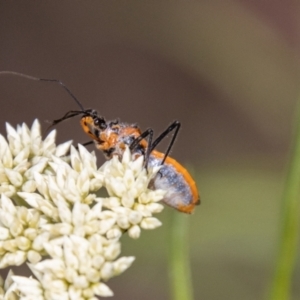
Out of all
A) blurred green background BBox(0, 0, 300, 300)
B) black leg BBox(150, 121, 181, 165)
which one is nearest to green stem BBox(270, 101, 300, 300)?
black leg BBox(150, 121, 181, 165)

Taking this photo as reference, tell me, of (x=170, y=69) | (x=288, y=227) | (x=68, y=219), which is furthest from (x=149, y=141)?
(x=170, y=69)

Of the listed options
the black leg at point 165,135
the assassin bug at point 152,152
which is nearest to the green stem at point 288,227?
the assassin bug at point 152,152

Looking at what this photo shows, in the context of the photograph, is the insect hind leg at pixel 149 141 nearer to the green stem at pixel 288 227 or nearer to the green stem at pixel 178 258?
the green stem at pixel 178 258

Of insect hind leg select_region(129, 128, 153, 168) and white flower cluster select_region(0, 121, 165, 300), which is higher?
insect hind leg select_region(129, 128, 153, 168)

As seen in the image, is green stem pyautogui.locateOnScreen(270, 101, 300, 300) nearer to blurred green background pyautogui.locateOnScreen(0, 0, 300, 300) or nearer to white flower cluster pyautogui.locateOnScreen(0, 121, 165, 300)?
white flower cluster pyautogui.locateOnScreen(0, 121, 165, 300)

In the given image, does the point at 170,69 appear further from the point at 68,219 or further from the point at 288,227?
the point at 68,219
